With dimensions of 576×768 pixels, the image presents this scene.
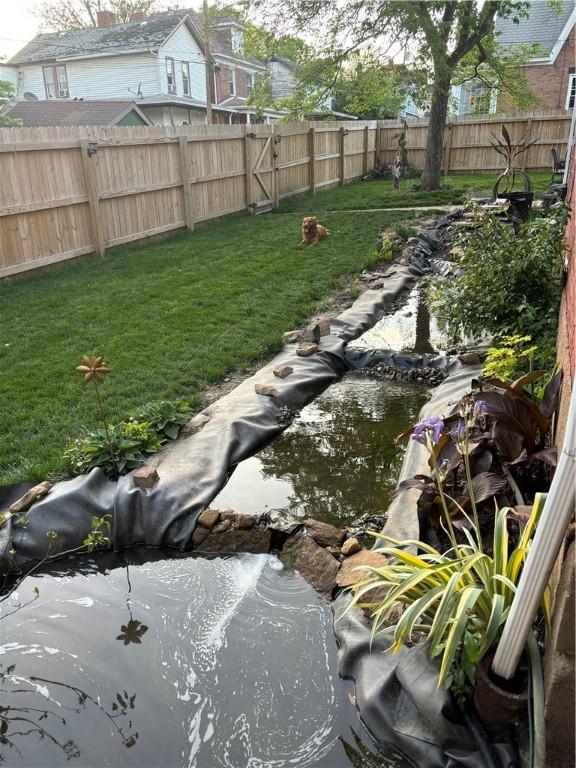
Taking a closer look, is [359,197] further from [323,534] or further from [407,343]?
[323,534]

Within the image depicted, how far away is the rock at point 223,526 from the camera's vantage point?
3.29 m

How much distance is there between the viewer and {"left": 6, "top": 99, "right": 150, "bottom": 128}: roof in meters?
19.9

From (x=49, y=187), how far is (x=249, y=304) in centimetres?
362

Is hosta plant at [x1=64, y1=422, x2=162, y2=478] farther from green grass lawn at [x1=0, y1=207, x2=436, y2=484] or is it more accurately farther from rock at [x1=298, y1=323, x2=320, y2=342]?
rock at [x1=298, y1=323, x2=320, y2=342]

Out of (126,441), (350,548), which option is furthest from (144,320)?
(350,548)

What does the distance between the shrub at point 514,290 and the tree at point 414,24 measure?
32.8 feet

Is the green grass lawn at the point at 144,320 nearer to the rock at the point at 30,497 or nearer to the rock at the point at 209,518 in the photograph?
the rock at the point at 30,497

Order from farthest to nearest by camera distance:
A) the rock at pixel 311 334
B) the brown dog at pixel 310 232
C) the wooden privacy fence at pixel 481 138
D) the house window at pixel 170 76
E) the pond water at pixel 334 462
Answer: the house window at pixel 170 76, the wooden privacy fence at pixel 481 138, the brown dog at pixel 310 232, the rock at pixel 311 334, the pond water at pixel 334 462

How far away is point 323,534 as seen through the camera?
3.14 metres

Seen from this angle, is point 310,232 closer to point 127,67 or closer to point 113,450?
point 113,450

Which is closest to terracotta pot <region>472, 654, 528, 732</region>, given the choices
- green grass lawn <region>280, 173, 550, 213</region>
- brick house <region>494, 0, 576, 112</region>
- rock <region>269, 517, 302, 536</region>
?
rock <region>269, 517, 302, 536</region>

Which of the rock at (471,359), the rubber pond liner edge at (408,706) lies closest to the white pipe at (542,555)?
the rubber pond liner edge at (408,706)

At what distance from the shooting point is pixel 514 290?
4590 mm

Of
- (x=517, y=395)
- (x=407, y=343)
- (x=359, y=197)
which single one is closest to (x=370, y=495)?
(x=517, y=395)
